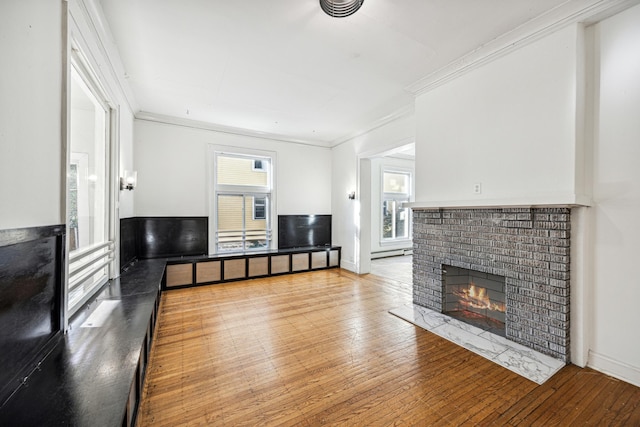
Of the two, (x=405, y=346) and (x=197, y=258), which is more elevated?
(x=197, y=258)

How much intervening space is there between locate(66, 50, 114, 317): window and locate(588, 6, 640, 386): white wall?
4342mm

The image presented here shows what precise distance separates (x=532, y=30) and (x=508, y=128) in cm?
87

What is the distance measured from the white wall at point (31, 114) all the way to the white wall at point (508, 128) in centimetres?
361

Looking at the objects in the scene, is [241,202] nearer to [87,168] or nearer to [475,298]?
[87,168]

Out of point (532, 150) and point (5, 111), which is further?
point (532, 150)

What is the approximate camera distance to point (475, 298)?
3197 mm

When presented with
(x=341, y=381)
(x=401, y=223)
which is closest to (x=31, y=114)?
(x=341, y=381)

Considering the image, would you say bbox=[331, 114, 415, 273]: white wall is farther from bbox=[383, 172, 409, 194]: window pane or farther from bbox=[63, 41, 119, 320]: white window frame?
bbox=[63, 41, 119, 320]: white window frame

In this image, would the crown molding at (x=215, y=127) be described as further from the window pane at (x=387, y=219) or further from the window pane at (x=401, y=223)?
the window pane at (x=401, y=223)

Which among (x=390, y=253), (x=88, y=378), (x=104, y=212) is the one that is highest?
(x=104, y=212)

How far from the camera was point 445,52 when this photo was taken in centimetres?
285

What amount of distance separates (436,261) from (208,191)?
4245mm

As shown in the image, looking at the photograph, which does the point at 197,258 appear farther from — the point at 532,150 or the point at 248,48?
the point at 532,150

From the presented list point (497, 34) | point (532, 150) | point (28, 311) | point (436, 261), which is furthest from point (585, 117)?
point (28, 311)
